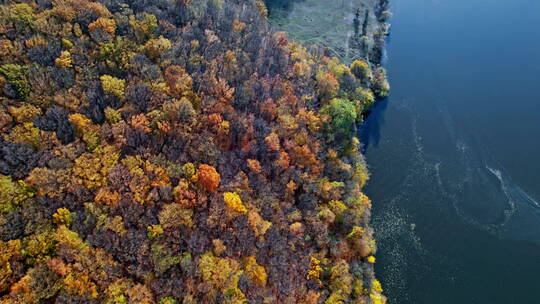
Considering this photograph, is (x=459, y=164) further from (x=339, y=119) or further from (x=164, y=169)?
(x=164, y=169)

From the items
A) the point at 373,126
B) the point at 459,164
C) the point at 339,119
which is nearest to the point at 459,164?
the point at 459,164

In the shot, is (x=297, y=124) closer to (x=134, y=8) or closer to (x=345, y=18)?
(x=134, y=8)

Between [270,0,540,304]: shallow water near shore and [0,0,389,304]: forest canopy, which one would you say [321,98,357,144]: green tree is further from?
[270,0,540,304]: shallow water near shore

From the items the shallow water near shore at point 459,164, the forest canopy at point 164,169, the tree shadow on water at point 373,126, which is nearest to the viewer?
the forest canopy at point 164,169

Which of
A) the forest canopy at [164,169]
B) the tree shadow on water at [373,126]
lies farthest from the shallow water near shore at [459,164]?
the forest canopy at [164,169]

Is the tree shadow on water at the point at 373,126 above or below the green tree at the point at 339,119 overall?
below

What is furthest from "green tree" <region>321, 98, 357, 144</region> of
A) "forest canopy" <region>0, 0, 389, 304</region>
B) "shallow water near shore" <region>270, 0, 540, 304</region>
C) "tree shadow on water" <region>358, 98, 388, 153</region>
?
"shallow water near shore" <region>270, 0, 540, 304</region>

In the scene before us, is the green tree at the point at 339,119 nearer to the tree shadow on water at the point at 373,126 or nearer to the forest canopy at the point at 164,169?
the forest canopy at the point at 164,169
